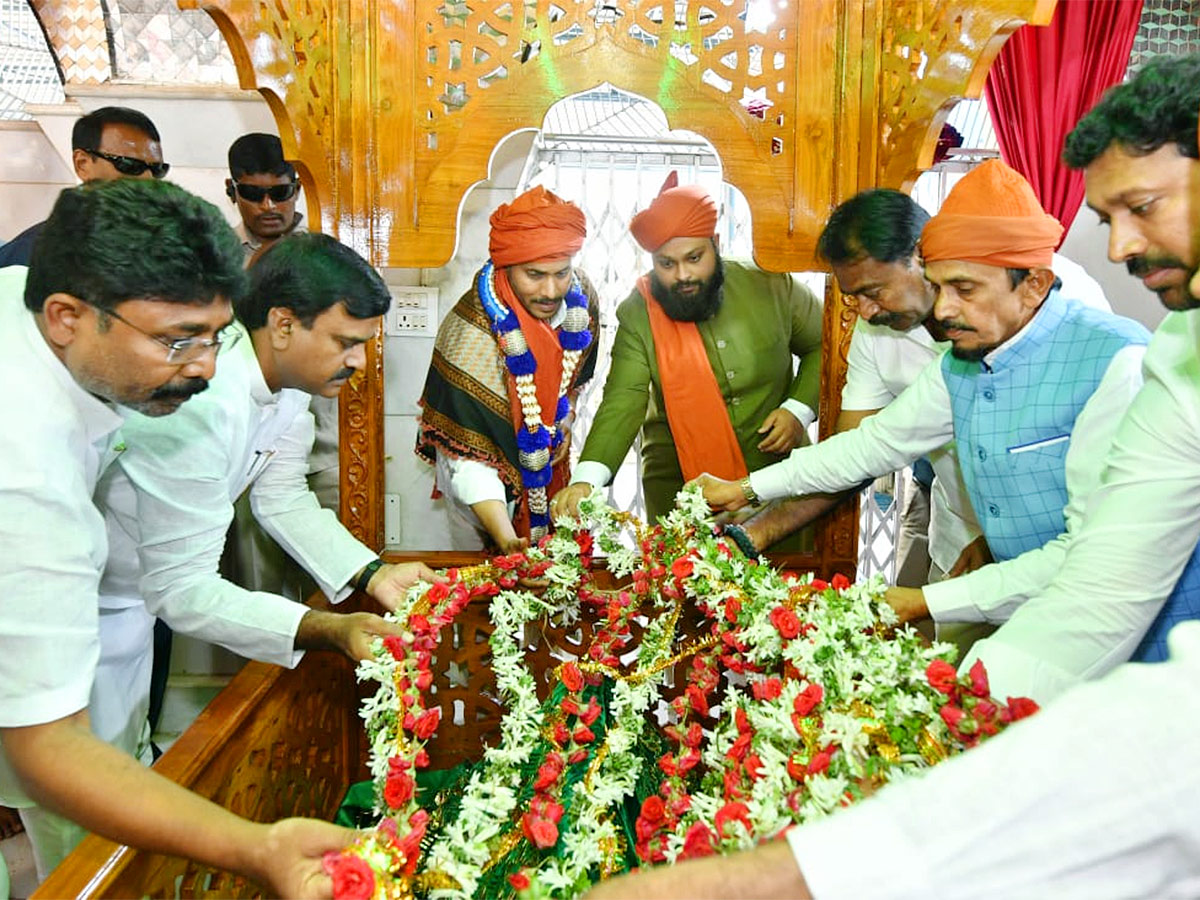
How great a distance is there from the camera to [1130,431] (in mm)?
1490

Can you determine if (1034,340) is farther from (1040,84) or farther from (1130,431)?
(1040,84)

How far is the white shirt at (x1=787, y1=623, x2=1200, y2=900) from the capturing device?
644 mm

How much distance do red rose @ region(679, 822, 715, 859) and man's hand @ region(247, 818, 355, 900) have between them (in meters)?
0.41

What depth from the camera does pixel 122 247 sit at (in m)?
1.25

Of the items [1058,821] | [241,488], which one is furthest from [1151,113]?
[241,488]

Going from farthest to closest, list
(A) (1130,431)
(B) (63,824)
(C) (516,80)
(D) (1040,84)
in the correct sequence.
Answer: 1. (D) (1040,84)
2. (C) (516,80)
3. (B) (63,824)
4. (A) (1130,431)

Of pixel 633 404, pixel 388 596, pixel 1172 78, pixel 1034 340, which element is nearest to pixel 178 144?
pixel 633 404

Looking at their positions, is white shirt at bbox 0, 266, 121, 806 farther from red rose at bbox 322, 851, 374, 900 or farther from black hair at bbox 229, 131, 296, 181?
black hair at bbox 229, 131, 296, 181

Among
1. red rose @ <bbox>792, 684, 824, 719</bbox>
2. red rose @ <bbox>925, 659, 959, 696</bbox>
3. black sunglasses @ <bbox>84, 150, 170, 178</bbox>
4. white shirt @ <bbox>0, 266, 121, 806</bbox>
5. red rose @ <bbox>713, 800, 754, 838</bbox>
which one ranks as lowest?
red rose @ <bbox>713, 800, 754, 838</bbox>

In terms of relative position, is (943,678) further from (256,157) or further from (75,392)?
(256,157)

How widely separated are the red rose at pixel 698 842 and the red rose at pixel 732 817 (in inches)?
0.8

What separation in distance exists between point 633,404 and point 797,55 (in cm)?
A: 103

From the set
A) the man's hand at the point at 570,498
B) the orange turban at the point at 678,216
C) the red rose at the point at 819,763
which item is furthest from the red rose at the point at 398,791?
the orange turban at the point at 678,216

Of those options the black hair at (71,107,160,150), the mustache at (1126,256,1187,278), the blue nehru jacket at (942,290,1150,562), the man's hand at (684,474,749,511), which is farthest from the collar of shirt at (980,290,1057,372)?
the black hair at (71,107,160,150)
